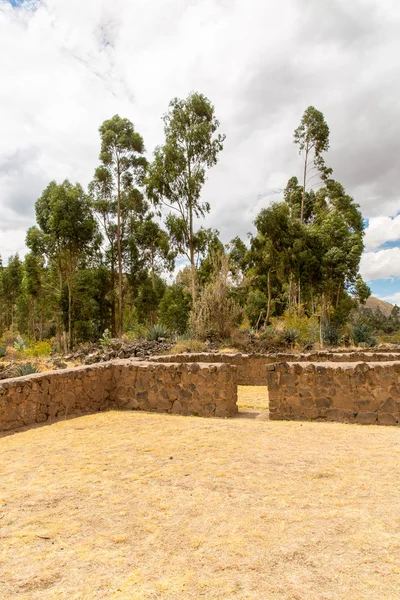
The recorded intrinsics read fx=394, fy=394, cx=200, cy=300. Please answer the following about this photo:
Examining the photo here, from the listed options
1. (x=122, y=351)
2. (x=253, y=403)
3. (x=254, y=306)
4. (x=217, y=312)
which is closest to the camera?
(x=253, y=403)

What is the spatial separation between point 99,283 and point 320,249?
15.7m

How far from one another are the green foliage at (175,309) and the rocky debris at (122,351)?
11.3 metres

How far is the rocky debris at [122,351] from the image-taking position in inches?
577

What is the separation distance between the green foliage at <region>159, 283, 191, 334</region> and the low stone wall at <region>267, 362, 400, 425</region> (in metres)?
21.9

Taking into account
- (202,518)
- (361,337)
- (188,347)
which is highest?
(361,337)

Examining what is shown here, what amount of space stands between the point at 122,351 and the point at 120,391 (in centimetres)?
779

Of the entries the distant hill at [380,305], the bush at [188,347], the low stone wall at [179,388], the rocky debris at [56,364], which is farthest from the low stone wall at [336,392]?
the distant hill at [380,305]

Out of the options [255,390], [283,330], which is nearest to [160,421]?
[255,390]

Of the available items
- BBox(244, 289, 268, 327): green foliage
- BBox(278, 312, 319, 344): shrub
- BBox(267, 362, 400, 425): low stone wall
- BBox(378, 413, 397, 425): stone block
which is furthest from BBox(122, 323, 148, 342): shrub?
BBox(378, 413, 397, 425): stone block

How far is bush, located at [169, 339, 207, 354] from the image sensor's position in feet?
52.3

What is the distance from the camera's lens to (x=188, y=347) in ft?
52.7

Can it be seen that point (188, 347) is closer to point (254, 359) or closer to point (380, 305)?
point (254, 359)

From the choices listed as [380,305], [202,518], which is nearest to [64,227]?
[202,518]

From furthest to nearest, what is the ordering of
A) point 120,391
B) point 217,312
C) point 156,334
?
1. point 217,312
2. point 156,334
3. point 120,391
